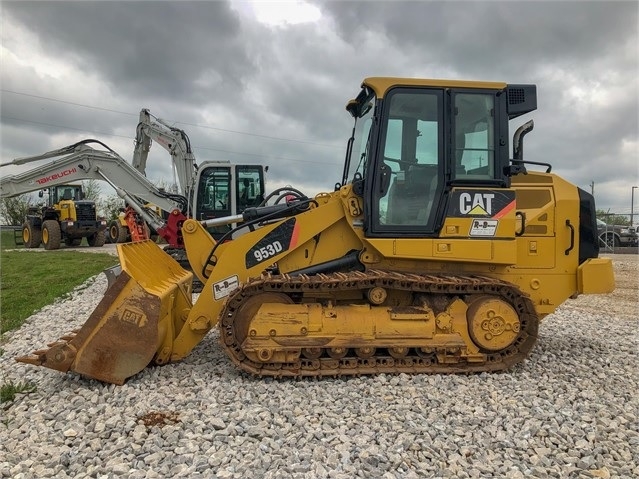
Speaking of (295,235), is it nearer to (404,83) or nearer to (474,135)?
(404,83)

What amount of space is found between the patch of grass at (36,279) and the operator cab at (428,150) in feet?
20.9

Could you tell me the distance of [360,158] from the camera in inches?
233

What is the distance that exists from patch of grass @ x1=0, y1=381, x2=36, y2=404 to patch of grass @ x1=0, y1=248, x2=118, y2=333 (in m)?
3.46

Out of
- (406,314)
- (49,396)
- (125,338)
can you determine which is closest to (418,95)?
(406,314)

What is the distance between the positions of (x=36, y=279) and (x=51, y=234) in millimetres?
11037

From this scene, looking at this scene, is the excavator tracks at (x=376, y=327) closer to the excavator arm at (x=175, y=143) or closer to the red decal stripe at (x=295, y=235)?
the red decal stripe at (x=295, y=235)

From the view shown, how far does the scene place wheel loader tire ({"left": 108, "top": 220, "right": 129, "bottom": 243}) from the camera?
27.3 meters

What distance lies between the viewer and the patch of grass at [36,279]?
9297 millimetres

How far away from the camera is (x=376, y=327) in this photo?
513 cm

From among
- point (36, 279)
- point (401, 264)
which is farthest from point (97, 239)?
point (401, 264)

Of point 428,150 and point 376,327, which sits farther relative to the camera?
point 428,150

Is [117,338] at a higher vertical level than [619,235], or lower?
lower

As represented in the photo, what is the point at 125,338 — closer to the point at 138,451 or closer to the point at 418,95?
the point at 138,451

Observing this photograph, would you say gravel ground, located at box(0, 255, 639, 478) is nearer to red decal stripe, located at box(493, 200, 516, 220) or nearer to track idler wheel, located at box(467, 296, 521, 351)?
track idler wheel, located at box(467, 296, 521, 351)
